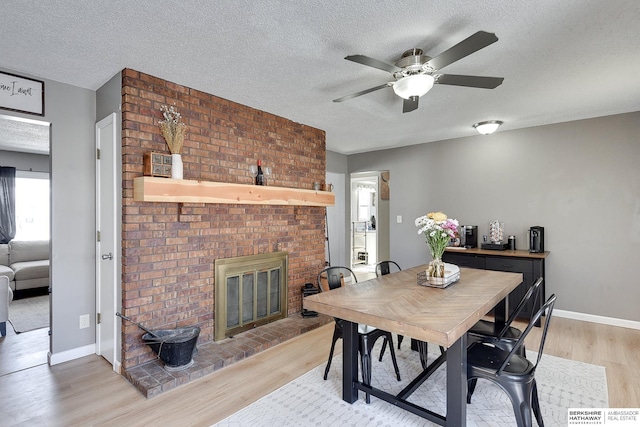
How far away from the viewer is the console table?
3.75m

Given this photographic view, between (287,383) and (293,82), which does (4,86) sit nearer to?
(293,82)

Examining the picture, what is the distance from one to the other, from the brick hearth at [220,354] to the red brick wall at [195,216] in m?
0.16

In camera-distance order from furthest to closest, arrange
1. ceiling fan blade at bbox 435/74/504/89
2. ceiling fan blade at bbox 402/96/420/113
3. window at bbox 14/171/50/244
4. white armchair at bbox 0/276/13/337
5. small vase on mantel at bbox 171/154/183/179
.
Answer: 1. window at bbox 14/171/50/244
2. white armchair at bbox 0/276/13/337
3. small vase on mantel at bbox 171/154/183/179
4. ceiling fan blade at bbox 402/96/420/113
5. ceiling fan blade at bbox 435/74/504/89

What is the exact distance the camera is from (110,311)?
2.71 meters

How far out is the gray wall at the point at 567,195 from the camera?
364cm

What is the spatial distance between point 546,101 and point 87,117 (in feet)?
14.5

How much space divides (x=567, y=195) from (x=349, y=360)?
3.58 metres

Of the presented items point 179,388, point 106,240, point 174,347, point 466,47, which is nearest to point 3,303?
point 106,240

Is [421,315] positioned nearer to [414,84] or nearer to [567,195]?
[414,84]

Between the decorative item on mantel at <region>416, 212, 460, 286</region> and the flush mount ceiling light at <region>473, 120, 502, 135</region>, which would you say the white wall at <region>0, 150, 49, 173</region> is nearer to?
the decorative item on mantel at <region>416, 212, 460, 286</region>

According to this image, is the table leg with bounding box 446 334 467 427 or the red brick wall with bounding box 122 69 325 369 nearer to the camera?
the table leg with bounding box 446 334 467 427

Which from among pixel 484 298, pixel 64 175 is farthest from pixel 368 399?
pixel 64 175

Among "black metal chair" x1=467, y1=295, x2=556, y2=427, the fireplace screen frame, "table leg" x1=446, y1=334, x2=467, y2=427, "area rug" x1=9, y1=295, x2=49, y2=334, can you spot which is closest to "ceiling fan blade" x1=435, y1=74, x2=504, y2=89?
"black metal chair" x1=467, y1=295, x2=556, y2=427

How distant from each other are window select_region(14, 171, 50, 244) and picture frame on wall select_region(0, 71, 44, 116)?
4.00 meters
